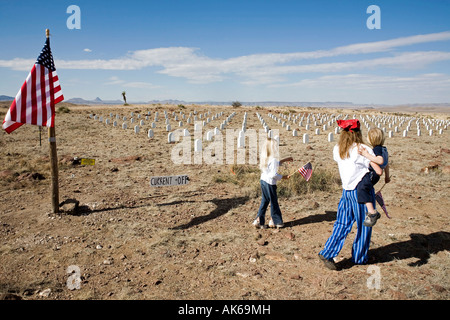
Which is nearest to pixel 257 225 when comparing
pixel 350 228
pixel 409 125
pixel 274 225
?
pixel 274 225

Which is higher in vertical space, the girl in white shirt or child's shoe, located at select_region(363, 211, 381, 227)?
the girl in white shirt

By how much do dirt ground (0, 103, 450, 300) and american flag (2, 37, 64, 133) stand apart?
1.89 meters


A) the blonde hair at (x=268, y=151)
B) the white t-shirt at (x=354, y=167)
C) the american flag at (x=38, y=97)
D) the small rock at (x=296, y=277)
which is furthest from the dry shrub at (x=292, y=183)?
the american flag at (x=38, y=97)

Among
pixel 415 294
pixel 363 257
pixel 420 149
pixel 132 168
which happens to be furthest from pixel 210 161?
pixel 420 149

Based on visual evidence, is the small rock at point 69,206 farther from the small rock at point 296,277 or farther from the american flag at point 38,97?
the small rock at point 296,277

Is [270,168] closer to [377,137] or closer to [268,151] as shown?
[268,151]

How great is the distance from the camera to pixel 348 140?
351 cm

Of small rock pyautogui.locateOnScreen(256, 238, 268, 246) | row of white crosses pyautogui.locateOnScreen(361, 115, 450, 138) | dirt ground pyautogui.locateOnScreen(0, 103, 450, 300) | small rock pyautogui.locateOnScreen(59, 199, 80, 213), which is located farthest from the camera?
row of white crosses pyautogui.locateOnScreen(361, 115, 450, 138)

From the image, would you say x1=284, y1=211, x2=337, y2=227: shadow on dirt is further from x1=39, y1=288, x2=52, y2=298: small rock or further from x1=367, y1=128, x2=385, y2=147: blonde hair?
x1=39, y1=288, x2=52, y2=298: small rock

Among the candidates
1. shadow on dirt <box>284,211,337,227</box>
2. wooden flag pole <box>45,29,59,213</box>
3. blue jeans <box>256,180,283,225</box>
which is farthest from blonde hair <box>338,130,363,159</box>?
wooden flag pole <box>45,29,59,213</box>

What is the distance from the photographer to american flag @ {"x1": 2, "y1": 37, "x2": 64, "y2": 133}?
468 cm

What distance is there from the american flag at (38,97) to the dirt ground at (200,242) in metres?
1.89

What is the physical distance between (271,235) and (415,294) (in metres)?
2.22

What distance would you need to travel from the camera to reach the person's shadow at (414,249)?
4023 mm
